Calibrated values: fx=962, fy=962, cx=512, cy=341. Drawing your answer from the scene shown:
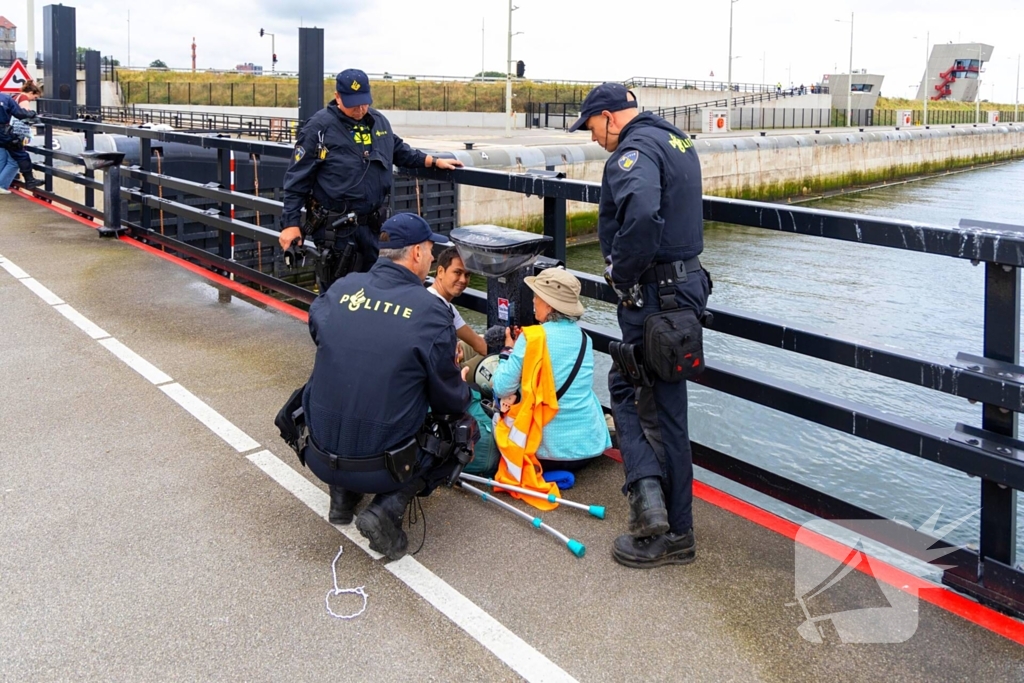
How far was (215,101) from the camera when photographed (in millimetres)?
59500

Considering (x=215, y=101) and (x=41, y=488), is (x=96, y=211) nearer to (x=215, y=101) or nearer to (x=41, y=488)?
(x=41, y=488)

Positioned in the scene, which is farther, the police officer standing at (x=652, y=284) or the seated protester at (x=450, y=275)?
the seated protester at (x=450, y=275)

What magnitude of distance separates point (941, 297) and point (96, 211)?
598 inches

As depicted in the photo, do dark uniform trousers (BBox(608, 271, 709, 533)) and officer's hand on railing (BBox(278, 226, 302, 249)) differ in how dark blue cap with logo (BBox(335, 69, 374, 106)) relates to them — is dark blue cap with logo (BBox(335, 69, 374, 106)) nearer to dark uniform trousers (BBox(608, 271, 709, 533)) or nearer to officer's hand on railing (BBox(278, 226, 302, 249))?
officer's hand on railing (BBox(278, 226, 302, 249))

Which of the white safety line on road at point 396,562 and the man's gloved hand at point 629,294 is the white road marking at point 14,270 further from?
the man's gloved hand at point 629,294

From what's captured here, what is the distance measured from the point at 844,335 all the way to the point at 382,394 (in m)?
1.87

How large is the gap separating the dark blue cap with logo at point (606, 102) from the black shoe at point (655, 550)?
1609 mm

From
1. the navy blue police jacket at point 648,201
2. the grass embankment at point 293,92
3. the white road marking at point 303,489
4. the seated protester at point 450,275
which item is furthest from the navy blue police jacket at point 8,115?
the grass embankment at point 293,92

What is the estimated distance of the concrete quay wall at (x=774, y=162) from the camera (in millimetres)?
27891

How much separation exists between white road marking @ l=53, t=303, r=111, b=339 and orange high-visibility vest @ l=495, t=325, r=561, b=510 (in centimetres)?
386

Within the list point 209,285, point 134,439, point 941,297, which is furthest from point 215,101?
point 134,439

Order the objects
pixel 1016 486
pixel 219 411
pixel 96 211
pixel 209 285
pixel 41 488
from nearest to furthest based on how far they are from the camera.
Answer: pixel 1016 486 < pixel 41 488 < pixel 219 411 < pixel 209 285 < pixel 96 211

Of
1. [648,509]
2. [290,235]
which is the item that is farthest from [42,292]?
[648,509]

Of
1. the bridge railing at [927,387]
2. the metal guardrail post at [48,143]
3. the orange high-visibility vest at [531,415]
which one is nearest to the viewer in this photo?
the bridge railing at [927,387]
